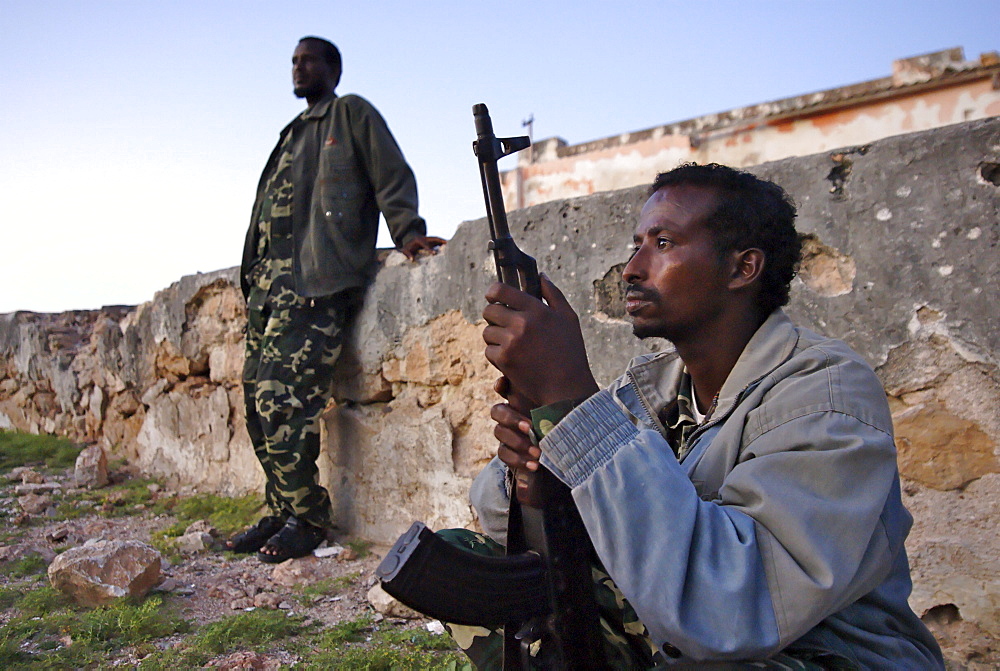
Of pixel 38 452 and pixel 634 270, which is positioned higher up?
pixel 634 270

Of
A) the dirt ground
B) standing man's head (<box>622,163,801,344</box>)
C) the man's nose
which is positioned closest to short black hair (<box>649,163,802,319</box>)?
standing man's head (<box>622,163,801,344</box>)

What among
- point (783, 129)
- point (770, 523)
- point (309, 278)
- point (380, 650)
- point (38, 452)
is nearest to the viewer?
point (770, 523)

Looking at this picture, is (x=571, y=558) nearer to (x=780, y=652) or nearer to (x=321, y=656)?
(x=780, y=652)

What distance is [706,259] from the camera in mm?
1242

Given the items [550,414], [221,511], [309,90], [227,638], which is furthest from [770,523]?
[221,511]

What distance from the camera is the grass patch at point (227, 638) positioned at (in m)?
1.93

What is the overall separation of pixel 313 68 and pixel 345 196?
28.1 inches

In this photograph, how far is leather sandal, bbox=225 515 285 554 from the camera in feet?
9.68

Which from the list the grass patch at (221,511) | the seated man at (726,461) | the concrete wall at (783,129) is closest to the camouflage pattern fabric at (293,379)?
the grass patch at (221,511)

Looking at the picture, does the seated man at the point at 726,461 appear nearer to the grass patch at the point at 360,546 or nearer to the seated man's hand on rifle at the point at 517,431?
the seated man's hand on rifle at the point at 517,431

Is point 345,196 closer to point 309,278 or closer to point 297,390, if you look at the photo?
point 309,278

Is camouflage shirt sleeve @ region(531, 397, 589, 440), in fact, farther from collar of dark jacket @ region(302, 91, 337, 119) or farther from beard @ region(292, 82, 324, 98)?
beard @ region(292, 82, 324, 98)

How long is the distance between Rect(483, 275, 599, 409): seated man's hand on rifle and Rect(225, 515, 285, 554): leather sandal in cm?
222

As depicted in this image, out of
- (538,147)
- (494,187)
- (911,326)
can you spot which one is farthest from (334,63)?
(538,147)
